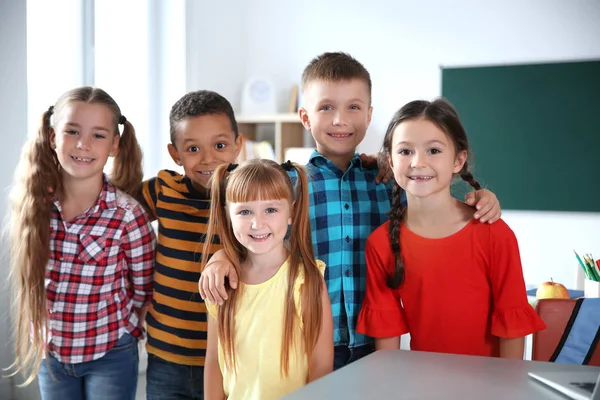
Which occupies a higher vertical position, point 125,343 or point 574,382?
point 574,382

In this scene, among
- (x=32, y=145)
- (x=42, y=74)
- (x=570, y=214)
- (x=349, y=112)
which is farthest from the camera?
(x=570, y=214)

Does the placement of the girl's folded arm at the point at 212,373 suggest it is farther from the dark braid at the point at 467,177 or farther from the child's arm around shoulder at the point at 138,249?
the dark braid at the point at 467,177

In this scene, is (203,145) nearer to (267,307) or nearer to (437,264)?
(267,307)

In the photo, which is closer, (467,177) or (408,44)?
(467,177)

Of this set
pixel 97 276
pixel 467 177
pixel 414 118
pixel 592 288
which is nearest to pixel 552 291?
pixel 592 288

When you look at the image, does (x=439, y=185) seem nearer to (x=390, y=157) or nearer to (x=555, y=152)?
(x=390, y=157)

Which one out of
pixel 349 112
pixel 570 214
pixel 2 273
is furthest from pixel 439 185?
pixel 570 214

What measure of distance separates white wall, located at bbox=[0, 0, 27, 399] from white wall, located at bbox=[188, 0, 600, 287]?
58.0 inches

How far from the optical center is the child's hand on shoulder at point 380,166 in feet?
5.80

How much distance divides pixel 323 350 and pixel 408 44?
3.53m

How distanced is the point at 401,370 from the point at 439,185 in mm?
806

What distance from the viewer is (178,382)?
180 cm

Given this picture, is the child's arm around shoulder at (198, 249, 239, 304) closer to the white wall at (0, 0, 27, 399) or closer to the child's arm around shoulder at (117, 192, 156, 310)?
the child's arm around shoulder at (117, 192, 156, 310)

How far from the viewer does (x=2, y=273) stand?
310 centimetres
